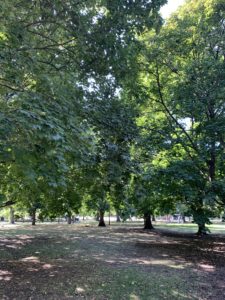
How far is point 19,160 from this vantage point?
14.9 feet

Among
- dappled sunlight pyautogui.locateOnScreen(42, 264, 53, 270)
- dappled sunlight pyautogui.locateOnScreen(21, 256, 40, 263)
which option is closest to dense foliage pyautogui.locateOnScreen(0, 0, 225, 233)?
dappled sunlight pyautogui.locateOnScreen(21, 256, 40, 263)

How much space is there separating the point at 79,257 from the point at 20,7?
24.8ft

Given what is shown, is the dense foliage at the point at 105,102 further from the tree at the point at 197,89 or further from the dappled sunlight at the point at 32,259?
the dappled sunlight at the point at 32,259

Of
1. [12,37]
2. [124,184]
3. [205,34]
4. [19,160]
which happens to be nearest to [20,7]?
[12,37]

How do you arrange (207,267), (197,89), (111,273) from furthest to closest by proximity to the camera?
(197,89)
(207,267)
(111,273)

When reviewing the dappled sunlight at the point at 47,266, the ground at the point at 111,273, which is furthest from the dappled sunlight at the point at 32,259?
the dappled sunlight at the point at 47,266

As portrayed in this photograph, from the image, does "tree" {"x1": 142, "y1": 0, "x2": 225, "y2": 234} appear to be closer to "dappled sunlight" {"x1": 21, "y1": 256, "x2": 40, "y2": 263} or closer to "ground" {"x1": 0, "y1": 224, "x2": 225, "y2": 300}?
"ground" {"x1": 0, "y1": 224, "x2": 225, "y2": 300}

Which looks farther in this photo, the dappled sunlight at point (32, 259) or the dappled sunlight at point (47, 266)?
the dappled sunlight at point (32, 259)

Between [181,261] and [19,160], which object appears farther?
[181,261]

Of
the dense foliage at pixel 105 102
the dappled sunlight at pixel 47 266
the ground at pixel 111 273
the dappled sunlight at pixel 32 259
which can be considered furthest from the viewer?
the dappled sunlight at pixel 32 259

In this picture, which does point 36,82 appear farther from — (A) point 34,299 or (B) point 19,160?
(A) point 34,299

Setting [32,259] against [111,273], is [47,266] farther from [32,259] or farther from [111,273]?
[111,273]

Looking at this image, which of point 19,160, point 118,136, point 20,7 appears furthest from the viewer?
point 118,136

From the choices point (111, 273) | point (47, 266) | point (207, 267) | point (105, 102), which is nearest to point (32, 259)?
point (47, 266)
